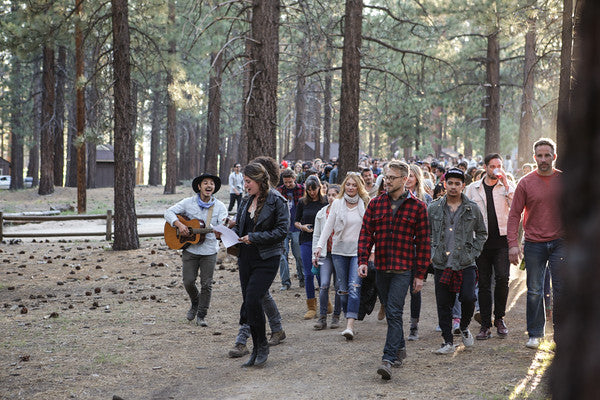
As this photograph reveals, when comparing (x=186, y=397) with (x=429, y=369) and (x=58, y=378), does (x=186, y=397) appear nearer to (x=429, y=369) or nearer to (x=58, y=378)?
(x=58, y=378)

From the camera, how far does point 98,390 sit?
654cm

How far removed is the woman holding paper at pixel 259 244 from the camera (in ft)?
23.5

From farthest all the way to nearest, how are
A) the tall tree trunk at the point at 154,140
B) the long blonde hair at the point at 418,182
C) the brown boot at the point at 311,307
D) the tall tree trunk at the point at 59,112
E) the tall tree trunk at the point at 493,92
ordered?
the tall tree trunk at the point at 154,140 < the tall tree trunk at the point at 59,112 < the tall tree trunk at the point at 493,92 < the brown boot at the point at 311,307 < the long blonde hair at the point at 418,182

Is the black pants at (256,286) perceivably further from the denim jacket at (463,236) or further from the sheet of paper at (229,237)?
the denim jacket at (463,236)

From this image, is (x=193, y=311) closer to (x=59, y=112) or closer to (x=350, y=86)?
(x=350, y=86)

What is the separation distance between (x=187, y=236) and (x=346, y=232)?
2122 mm

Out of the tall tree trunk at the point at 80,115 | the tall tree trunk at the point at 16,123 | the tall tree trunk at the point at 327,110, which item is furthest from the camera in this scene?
the tall tree trunk at the point at 16,123

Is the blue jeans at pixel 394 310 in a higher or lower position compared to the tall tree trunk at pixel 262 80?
lower

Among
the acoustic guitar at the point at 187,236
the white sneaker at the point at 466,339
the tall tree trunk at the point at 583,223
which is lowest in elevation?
the white sneaker at the point at 466,339

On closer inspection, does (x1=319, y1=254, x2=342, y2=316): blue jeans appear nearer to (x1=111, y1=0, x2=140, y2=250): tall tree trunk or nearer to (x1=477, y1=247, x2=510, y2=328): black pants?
(x1=477, y1=247, x2=510, y2=328): black pants

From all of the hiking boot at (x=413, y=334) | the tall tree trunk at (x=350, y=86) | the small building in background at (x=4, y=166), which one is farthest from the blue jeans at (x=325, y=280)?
the small building in background at (x=4, y=166)

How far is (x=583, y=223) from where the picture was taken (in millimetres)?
985

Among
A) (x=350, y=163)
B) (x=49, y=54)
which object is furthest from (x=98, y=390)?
(x=49, y=54)

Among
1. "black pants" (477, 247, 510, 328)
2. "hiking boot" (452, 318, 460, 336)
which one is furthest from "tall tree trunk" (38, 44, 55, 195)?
"black pants" (477, 247, 510, 328)
